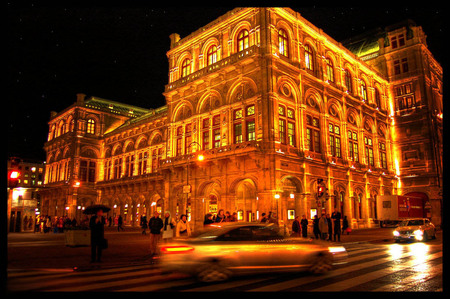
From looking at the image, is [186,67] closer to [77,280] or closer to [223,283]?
[77,280]

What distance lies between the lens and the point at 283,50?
31.8 metres

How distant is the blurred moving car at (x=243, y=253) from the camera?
8.38 m

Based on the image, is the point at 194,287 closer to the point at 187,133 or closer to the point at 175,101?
the point at 187,133

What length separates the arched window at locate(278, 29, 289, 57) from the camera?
103 ft

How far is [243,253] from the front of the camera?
864 centimetres

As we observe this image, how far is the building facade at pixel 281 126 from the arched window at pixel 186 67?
187mm

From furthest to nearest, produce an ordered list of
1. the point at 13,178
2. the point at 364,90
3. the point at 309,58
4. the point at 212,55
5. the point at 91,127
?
the point at 91,127 < the point at 364,90 < the point at 212,55 < the point at 309,58 < the point at 13,178

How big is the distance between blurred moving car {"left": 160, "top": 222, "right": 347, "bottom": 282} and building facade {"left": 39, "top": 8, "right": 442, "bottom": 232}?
36.5 feet

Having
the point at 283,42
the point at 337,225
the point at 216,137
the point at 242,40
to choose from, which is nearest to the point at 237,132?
the point at 216,137

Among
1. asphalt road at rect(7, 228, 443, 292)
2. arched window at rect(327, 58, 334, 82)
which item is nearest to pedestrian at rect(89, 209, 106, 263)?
asphalt road at rect(7, 228, 443, 292)

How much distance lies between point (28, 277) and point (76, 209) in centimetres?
5189

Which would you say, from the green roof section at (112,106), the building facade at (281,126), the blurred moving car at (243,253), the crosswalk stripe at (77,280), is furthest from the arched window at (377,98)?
the green roof section at (112,106)

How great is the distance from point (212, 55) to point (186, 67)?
13.4ft

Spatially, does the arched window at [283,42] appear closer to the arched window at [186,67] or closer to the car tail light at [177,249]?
the arched window at [186,67]
